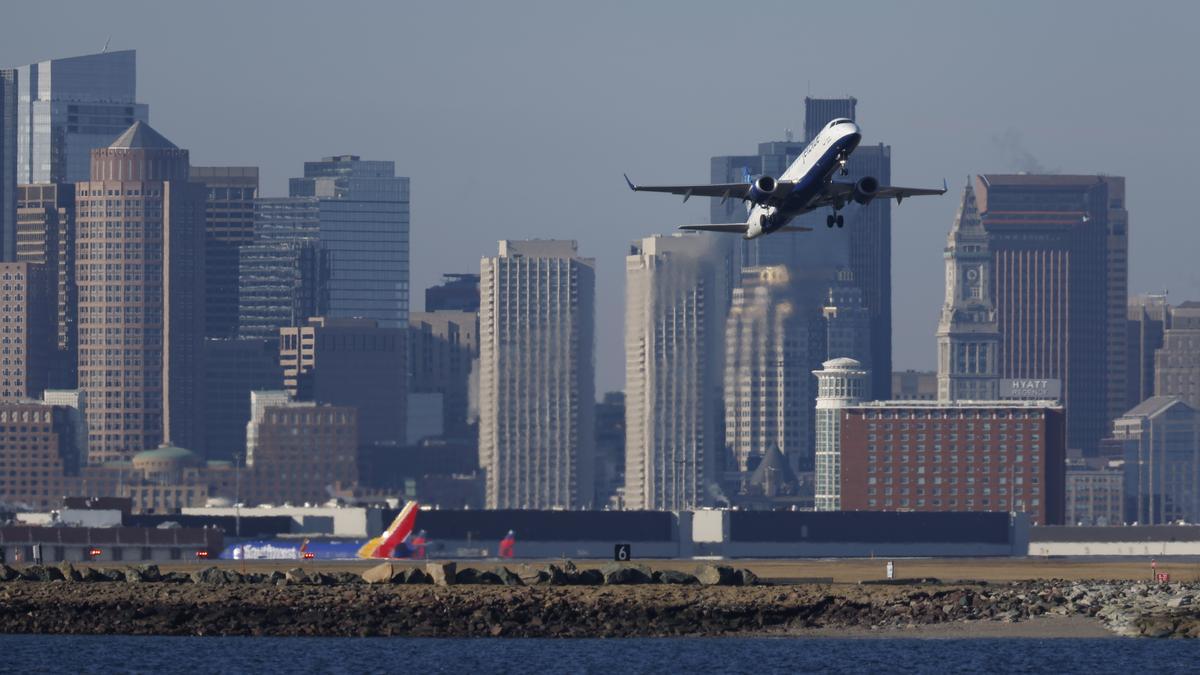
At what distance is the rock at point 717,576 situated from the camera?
143750 mm

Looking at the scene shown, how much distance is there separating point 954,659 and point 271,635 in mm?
34411

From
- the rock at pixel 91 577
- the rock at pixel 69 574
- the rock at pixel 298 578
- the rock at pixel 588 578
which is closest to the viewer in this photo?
the rock at pixel 588 578

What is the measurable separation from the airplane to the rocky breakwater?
66.1 feet

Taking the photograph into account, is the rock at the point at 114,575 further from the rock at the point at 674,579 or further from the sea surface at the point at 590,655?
the rock at the point at 674,579

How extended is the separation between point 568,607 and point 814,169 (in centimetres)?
2626

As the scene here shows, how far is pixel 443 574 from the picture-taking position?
471ft

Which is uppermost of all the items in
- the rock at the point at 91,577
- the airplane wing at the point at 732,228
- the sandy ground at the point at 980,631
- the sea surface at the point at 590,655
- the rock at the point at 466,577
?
the airplane wing at the point at 732,228

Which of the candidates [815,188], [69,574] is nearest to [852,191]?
[815,188]

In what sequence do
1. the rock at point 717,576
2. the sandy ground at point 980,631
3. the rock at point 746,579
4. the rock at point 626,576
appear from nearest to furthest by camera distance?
the sandy ground at point 980,631
the rock at point 626,576
the rock at point 717,576
the rock at point 746,579

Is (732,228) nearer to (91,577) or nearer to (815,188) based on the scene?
(815,188)

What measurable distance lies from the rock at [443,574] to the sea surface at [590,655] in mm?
10630

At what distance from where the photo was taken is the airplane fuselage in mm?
139750

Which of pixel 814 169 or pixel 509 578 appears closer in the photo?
pixel 814 169

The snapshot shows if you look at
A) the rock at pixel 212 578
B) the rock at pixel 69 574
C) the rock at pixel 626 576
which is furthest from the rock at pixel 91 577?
the rock at pixel 626 576
